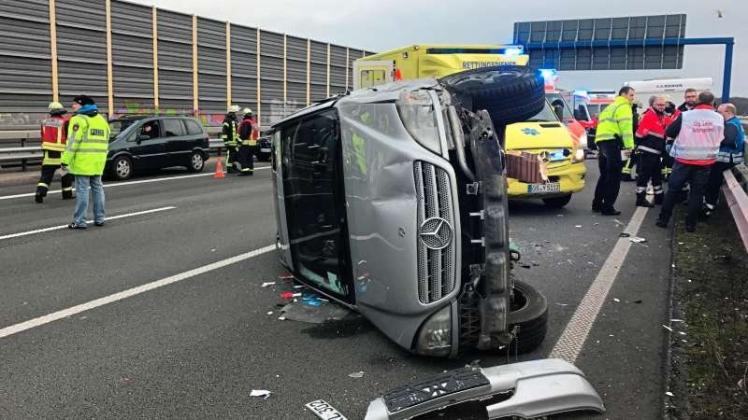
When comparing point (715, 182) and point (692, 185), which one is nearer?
point (692, 185)

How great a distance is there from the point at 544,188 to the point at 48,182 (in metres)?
8.75

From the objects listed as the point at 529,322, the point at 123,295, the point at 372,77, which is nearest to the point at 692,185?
the point at 529,322

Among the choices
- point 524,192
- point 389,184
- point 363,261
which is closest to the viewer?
point 389,184

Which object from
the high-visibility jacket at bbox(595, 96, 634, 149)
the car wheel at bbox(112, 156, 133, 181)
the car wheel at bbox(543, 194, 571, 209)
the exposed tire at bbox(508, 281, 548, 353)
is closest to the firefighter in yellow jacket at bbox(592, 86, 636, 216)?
the high-visibility jacket at bbox(595, 96, 634, 149)

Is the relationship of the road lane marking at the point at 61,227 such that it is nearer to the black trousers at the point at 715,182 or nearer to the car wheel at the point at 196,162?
the car wheel at the point at 196,162

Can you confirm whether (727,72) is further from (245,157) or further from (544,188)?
(544,188)

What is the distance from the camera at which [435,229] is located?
3475 mm

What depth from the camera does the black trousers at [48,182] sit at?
10.7 metres

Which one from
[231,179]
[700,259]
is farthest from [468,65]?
[231,179]

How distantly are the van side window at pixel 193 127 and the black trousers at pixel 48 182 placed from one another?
5.33 metres

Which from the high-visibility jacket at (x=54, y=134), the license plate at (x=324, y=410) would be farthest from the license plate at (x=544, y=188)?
the high-visibility jacket at (x=54, y=134)

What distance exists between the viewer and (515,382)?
3.18 m

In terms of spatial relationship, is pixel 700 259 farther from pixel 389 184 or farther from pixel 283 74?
pixel 283 74

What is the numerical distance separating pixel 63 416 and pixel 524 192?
7.11 meters
